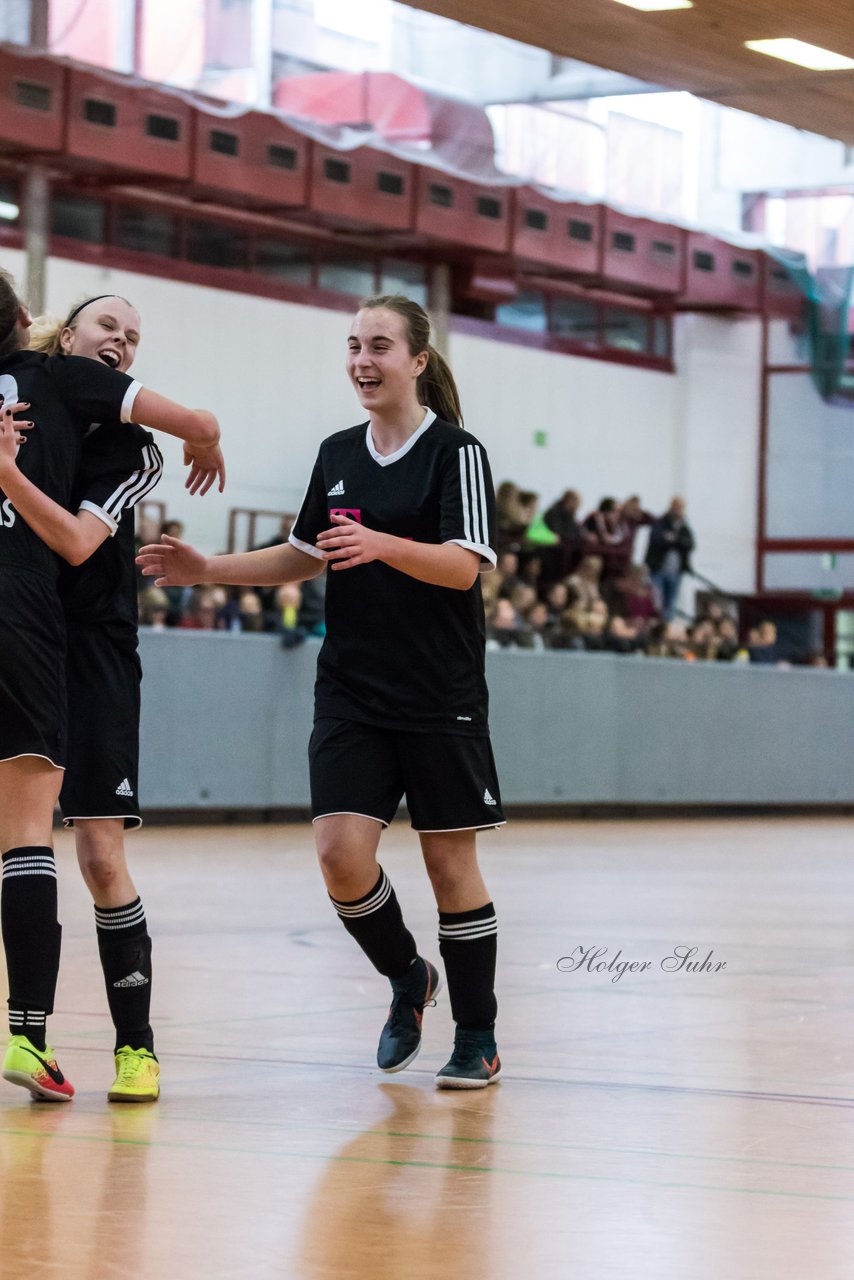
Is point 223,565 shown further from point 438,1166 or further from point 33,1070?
point 438,1166

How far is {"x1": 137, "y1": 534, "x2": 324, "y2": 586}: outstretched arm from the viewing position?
5109 millimetres

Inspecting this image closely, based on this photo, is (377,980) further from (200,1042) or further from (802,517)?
(802,517)

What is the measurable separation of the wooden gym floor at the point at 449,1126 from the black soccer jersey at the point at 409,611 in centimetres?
93

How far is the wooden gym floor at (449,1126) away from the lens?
3.46 meters

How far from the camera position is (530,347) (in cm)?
2816

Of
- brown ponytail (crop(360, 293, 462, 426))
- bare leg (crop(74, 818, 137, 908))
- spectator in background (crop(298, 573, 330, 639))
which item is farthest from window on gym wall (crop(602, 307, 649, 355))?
bare leg (crop(74, 818, 137, 908))

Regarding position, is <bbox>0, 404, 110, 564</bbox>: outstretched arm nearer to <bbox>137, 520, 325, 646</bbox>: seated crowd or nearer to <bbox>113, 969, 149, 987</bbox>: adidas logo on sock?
<bbox>113, 969, 149, 987</bbox>: adidas logo on sock

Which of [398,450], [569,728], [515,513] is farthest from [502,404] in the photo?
[398,450]

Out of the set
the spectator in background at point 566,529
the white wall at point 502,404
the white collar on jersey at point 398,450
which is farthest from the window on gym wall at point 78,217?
the white collar on jersey at point 398,450

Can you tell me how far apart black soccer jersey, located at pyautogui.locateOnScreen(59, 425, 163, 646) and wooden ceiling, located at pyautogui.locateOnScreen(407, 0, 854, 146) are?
2006 millimetres

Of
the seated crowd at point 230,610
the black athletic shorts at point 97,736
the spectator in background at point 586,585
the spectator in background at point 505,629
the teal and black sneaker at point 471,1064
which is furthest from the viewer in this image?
the spectator in background at point 586,585

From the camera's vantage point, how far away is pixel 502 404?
27469 millimetres

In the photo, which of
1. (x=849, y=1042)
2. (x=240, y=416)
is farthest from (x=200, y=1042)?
(x=240, y=416)

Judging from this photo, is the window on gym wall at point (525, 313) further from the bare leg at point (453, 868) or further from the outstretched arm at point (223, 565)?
the bare leg at point (453, 868)
